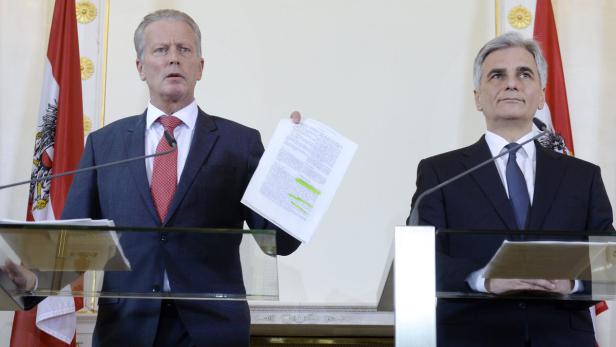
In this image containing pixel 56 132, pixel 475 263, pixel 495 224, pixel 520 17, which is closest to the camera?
pixel 475 263

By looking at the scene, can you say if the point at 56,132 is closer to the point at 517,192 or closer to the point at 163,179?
the point at 163,179

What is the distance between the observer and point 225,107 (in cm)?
521

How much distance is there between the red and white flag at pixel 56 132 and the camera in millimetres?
4348

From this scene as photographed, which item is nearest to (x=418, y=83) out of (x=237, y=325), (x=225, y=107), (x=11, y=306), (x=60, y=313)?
(x=225, y=107)

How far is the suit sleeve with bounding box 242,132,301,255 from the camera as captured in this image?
106 inches

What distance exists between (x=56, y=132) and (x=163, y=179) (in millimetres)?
1994

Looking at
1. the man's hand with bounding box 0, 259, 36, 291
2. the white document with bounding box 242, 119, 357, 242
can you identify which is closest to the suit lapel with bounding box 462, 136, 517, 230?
the white document with bounding box 242, 119, 357, 242

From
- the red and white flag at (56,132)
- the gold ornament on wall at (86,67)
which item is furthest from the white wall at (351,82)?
the red and white flag at (56,132)

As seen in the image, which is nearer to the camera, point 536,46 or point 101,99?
point 536,46

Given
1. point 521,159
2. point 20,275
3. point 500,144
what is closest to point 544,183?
point 521,159

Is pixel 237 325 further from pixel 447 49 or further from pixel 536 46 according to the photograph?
pixel 447 49

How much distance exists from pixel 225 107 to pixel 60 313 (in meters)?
1.73

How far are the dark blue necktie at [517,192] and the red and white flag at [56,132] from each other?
2.16 m

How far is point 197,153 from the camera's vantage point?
296 centimetres
